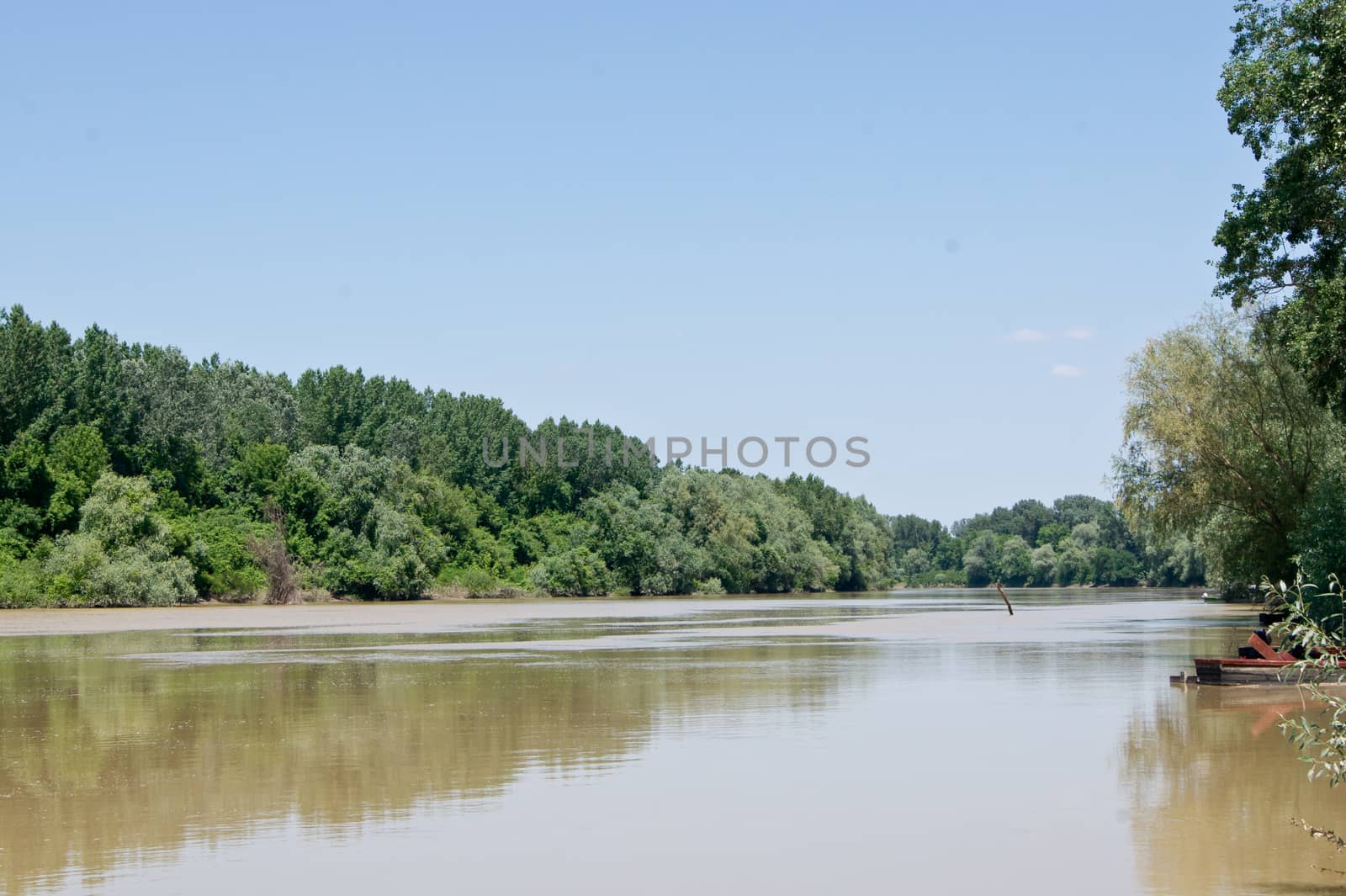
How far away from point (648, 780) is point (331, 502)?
8041 centimetres

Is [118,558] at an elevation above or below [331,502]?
below

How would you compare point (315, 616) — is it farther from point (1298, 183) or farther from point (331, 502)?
point (1298, 183)

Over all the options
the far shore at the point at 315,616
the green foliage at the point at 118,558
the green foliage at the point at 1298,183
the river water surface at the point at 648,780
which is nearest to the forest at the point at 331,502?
the green foliage at the point at 118,558

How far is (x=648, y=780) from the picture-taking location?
16.0 m

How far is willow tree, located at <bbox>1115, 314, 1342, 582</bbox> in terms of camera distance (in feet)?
140

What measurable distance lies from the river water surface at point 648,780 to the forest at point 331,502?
92.3 feet

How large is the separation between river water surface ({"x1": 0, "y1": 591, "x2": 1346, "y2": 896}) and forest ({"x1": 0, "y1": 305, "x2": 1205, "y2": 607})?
92.3 feet

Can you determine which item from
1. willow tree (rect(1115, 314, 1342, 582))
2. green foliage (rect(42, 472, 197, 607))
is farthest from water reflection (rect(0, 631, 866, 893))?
green foliage (rect(42, 472, 197, 607))

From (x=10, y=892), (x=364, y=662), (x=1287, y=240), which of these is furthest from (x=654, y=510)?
(x=10, y=892)

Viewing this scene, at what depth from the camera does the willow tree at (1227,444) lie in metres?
42.8

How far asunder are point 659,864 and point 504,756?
6299mm

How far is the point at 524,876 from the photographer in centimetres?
1145

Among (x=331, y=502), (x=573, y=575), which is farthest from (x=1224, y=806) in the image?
(x=573, y=575)

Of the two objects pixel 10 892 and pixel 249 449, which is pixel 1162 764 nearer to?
pixel 10 892
